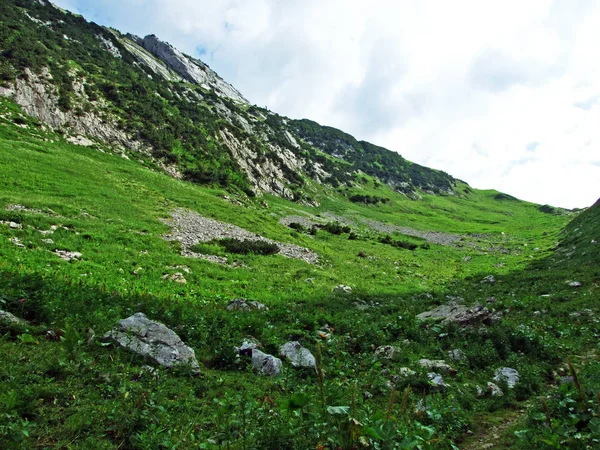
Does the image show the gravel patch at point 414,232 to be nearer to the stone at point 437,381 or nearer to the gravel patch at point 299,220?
the gravel patch at point 299,220

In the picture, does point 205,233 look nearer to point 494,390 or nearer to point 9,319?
point 9,319

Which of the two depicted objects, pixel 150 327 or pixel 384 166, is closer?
pixel 150 327

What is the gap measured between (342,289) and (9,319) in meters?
16.3

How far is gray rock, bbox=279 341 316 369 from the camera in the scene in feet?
29.0

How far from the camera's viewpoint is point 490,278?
26.5 m

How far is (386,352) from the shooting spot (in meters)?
10.5

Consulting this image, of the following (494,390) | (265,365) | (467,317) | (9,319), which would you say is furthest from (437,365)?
(9,319)

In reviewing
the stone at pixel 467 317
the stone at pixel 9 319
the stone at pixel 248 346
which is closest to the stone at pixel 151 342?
the stone at pixel 248 346

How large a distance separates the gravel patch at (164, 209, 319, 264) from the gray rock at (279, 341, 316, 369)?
1439 cm

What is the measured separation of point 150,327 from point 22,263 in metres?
8.35

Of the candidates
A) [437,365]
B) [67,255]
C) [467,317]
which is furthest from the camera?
[67,255]

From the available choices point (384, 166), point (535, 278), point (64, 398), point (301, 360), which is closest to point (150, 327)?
point (64, 398)

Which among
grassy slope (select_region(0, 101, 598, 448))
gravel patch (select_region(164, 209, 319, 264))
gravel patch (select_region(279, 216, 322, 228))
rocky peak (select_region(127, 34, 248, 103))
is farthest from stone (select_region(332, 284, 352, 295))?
rocky peak (select_region(127, 34, 248, 103))

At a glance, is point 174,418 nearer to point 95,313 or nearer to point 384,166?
point 95,313
